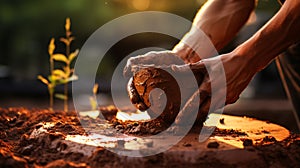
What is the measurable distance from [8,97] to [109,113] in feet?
15.0

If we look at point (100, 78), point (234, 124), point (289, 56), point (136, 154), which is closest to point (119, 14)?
point (100, 78)

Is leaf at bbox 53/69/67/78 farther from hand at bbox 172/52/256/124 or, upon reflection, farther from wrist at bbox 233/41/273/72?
wrist at bbox 233/41/273/72

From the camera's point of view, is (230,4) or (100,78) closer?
(230,4)

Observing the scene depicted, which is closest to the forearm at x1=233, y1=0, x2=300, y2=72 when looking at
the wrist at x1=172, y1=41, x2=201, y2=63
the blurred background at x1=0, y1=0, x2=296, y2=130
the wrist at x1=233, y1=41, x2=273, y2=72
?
the wrist at x1=233, y1=41, x2=273, y2=72

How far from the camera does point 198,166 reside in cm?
137

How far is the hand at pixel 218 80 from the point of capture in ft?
5.49

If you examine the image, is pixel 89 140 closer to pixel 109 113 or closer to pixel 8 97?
pixel 109 113

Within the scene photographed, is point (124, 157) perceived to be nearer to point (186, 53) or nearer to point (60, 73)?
point (186, 53)

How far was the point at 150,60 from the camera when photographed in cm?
192

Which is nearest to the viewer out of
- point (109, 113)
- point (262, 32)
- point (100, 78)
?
point (262, 32)

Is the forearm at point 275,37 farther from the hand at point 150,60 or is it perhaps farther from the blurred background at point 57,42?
the blurred background at point 57,42

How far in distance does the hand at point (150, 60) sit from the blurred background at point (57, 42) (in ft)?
11.5

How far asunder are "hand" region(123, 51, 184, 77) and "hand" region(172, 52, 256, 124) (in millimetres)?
229

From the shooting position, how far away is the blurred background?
612 cm
